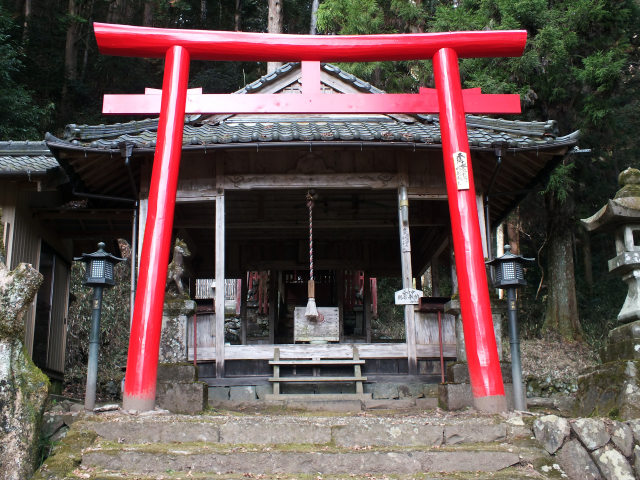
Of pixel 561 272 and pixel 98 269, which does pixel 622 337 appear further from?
pixel 561 272

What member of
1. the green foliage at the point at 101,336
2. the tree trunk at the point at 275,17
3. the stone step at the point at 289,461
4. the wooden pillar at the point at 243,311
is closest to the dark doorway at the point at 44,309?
the green foliage at the point at 101,336

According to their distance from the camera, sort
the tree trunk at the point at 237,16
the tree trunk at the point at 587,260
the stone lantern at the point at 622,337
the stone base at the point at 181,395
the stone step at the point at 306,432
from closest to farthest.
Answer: the stone step at the point at 306,432 → the stone lantern at the point at 622,337 → the stone base at the point at 181,395 → the tree trunk at the point at 587,260 → the tree trunk at the point at 237,16

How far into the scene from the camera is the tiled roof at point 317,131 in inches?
352

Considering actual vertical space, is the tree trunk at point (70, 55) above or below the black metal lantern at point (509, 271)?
above

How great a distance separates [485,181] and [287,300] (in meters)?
6.20

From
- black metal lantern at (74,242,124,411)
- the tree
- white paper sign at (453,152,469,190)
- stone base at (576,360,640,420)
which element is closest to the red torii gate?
white paper sign at (453,152,469,190)

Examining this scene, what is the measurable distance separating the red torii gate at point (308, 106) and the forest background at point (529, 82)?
7.00 meters

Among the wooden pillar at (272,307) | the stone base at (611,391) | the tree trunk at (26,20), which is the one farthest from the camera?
the tree trunk at (26,20)

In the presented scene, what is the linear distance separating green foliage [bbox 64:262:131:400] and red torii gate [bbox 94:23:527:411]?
8.51 meters

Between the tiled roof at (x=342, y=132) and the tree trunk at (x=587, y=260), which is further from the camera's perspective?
the tree trunk at (x=587, y=260)

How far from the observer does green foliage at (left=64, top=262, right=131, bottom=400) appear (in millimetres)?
15352

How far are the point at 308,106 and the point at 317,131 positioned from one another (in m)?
1.28

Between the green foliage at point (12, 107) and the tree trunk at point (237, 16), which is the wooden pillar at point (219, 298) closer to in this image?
the green foliage at point (12, 107)

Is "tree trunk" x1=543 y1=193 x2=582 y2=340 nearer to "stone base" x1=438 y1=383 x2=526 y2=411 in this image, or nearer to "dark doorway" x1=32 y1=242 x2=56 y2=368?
"stone base" x1=438 y1=383 x2=526 y2=411
